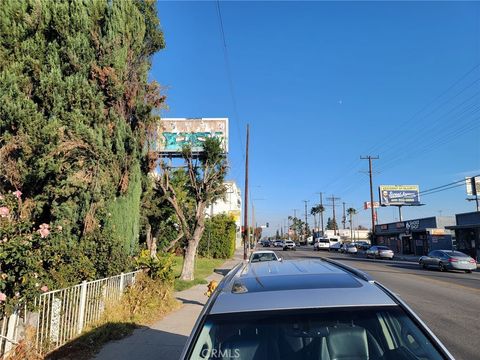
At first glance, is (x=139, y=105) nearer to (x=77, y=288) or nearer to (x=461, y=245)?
(x=77, y=288)

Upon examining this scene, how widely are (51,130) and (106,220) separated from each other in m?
2.76

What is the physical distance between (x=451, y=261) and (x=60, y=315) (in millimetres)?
26377

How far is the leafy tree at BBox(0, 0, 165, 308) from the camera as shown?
32.9 ft

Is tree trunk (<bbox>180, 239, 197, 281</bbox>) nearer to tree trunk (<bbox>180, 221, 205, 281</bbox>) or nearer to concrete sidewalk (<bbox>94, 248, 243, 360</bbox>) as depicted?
tree trunk (<bbox>180, 221, 205, 281</bbox>)

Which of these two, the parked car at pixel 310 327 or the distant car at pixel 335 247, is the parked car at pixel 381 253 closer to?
the distant car at pixel 335 247

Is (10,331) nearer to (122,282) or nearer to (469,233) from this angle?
(122,282)

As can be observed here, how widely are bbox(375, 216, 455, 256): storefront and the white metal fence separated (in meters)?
43.3

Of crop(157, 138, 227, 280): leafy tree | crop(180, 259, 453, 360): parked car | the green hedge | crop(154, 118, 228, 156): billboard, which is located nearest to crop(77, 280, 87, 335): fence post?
crop(180, 259, 453, 360): parked car

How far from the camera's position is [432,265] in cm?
2956

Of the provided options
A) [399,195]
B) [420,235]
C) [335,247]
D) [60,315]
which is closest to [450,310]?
[60,315]

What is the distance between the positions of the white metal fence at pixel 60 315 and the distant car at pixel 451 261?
78.8 ft

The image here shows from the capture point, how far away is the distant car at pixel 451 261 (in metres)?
27.5

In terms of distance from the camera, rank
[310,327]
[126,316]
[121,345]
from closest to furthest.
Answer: [310,327], [121,345], [126,316]

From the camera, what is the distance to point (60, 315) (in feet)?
24.1
